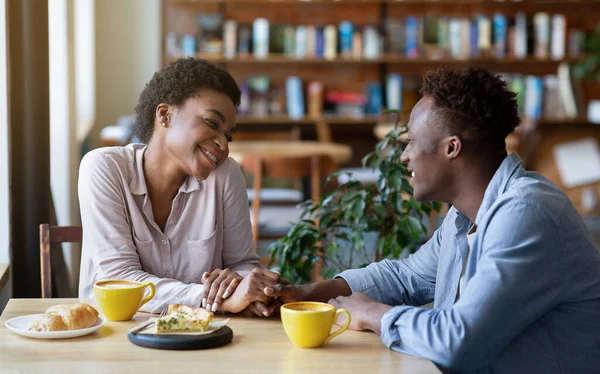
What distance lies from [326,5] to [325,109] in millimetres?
858

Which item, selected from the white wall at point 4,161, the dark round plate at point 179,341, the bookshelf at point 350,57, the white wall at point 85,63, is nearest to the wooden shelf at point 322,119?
the bookshelf at point 350,57

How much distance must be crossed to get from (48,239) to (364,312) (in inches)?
36.4

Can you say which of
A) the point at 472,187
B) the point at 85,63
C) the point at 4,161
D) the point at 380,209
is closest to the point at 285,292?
the point at 472,187

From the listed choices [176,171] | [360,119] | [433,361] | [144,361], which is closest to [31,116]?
[176,171]

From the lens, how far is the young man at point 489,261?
1.45 metres

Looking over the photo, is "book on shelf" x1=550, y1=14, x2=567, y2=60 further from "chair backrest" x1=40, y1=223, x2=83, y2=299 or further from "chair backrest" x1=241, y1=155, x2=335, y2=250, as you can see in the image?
"chair backrest" x1=40, y1=223, x2=83, y2=299

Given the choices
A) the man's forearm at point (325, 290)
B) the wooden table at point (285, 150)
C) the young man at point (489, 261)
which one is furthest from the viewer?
the wooden table at point (285, 150)

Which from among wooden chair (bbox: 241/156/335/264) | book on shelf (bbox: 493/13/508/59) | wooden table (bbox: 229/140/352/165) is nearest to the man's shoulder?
wooden chair (bbox: 241/156/335/264)

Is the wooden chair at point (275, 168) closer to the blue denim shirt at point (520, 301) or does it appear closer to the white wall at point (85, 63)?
the white wall at point (85, 63)

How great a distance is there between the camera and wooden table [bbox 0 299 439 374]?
53.1 inches

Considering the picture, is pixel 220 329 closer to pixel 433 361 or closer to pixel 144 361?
pixel 144 361

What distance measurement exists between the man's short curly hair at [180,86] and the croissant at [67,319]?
2.28 ft

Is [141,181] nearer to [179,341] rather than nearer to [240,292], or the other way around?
[240,292]

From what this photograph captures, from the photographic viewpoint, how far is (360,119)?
22.9ft
